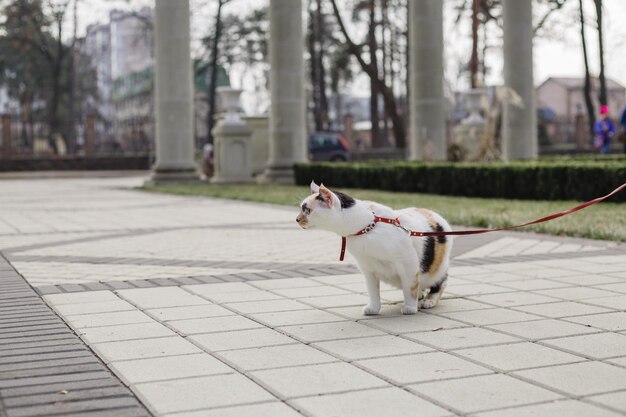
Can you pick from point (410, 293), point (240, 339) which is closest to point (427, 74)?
point (410, 293)

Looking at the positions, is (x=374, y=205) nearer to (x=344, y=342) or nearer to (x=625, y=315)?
(x=344, y=342)

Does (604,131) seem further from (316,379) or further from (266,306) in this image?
(316,379)

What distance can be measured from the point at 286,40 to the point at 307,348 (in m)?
23.1

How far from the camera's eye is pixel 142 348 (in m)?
5.35

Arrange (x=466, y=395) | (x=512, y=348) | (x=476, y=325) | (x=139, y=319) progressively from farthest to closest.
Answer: (x=139, y=319), (x=476, y=325), (x=512, y=348), (x=466, y=395)

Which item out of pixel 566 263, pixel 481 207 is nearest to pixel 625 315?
pixel 566 263

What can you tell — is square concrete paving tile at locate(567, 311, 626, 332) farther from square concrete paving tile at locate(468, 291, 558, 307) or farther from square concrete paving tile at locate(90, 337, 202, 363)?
square concrete paving tile at locate(90, 337, 202, 363)

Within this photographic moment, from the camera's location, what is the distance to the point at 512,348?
520 centimetres

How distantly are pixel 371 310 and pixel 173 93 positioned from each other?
21448 mm

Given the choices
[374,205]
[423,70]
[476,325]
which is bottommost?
[476,325]

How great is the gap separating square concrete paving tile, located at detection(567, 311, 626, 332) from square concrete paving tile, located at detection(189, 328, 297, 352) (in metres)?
1.82

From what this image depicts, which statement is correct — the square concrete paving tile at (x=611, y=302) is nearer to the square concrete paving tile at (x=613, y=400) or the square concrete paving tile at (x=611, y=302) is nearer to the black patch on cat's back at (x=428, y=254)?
the black patch on cat's back at (x=428, y=254)

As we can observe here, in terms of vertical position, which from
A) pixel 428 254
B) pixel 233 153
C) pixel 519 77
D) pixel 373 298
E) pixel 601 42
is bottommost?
pixel 373 298

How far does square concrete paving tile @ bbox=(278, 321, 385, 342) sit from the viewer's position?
561 centimetres
